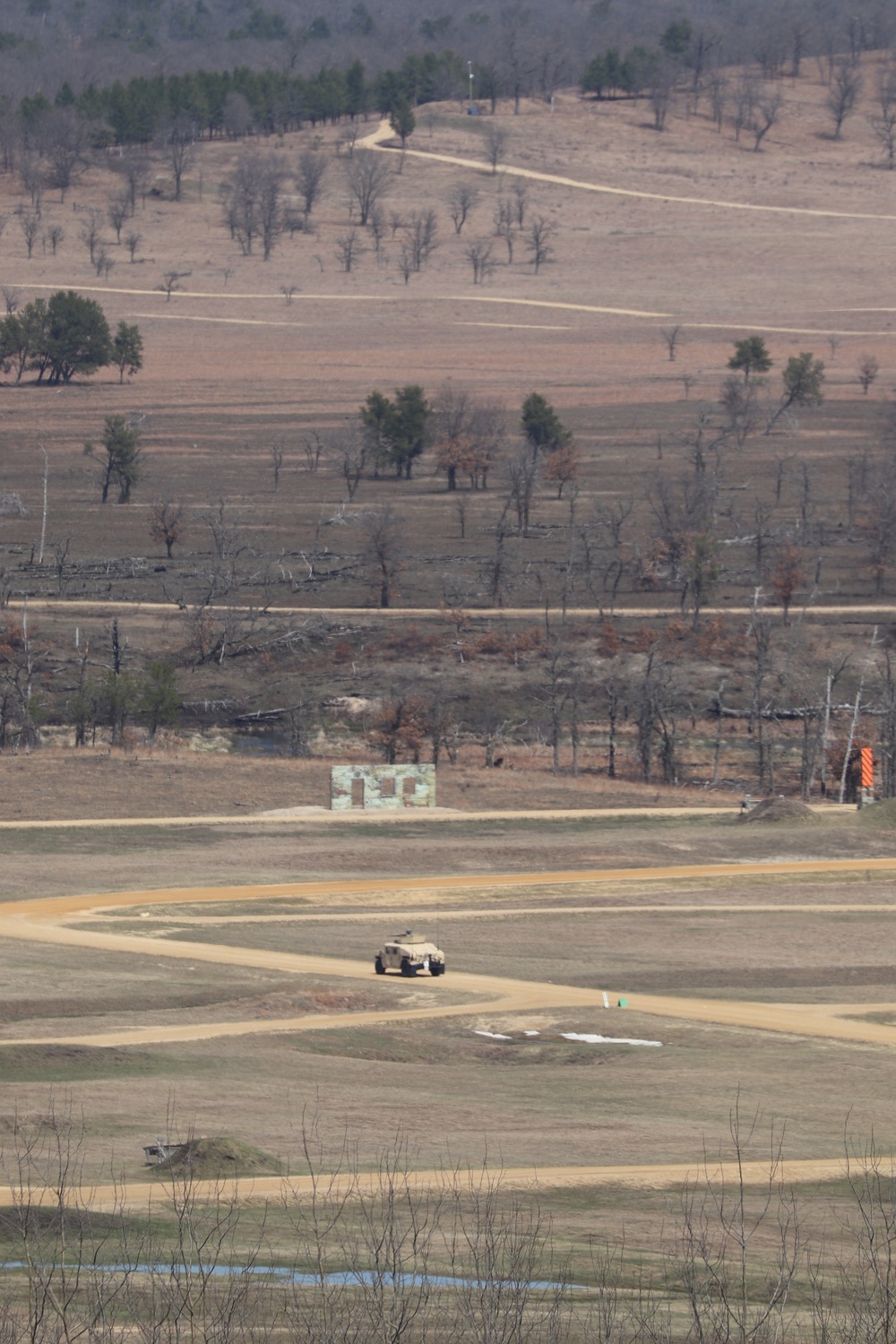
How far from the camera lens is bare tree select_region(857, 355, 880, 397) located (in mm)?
152125

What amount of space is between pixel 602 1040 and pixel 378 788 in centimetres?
3396

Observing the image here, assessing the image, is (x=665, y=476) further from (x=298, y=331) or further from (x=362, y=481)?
(x=298, y=331)

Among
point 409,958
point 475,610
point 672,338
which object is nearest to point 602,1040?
point 409,958

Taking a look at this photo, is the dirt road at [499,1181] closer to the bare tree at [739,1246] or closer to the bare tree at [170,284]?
the bare tree at [739,1246]

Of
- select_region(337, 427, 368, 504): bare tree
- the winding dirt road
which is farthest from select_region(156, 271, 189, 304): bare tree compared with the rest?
the winding dirt road

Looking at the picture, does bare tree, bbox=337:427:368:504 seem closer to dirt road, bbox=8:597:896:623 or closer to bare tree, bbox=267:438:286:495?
bare tree, bbox=267:438:286:495

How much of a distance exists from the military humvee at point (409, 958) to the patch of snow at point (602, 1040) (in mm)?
6485

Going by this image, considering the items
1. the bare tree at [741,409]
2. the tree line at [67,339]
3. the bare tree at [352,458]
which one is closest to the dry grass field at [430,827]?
the bare tree at [352,458]

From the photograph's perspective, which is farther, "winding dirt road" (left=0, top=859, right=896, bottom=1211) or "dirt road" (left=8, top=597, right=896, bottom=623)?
"dirt road" (left=8, top=597, right=896, bottom=623)

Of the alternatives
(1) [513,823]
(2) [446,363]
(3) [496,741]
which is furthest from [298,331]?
(1) [513,823]

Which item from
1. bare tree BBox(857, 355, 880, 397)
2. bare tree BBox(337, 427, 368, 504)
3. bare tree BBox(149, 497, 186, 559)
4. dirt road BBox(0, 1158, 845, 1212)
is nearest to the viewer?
dirt road BBox(0, 1158, 845, 1212)

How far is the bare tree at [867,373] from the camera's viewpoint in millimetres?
152125

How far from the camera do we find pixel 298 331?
175875 millimetres

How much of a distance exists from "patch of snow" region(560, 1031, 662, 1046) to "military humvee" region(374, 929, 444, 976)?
6485 mm
